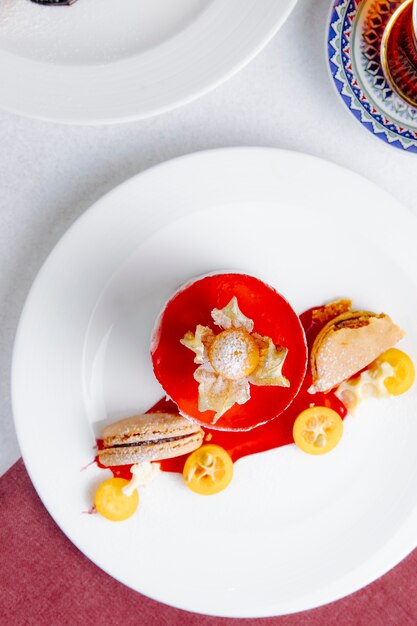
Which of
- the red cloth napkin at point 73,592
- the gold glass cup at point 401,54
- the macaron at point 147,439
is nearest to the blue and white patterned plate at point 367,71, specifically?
the gold glass cup at point 401,54

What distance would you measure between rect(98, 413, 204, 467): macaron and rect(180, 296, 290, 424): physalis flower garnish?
0.29 ft

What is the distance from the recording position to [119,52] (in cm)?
67

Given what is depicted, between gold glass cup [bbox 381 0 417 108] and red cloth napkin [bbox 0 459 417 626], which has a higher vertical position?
gold glass cup [bbox 381 0 417 108]

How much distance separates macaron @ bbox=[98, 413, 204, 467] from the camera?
700mm

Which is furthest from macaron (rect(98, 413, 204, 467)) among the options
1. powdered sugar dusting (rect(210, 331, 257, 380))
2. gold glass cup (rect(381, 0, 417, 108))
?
gold glass cup (rect(381, 0, 417, 108))

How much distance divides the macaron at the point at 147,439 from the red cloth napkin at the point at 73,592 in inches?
4.7

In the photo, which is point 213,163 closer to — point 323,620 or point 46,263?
point 46,263

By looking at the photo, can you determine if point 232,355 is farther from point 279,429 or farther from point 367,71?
point 367,71

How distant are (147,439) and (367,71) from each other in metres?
0.45

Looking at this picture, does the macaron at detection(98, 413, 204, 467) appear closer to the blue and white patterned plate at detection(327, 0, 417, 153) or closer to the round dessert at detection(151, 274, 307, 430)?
the round dessert at detection(151, 274, 307, 430)

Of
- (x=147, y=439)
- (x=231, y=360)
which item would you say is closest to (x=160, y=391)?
(x=147, y=439)

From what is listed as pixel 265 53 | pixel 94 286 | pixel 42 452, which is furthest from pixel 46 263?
pixel 265 53

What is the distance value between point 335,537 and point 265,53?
54 centimetres

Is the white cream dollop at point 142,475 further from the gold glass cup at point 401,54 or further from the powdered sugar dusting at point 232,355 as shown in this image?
the gold glass cup at point 401,54
